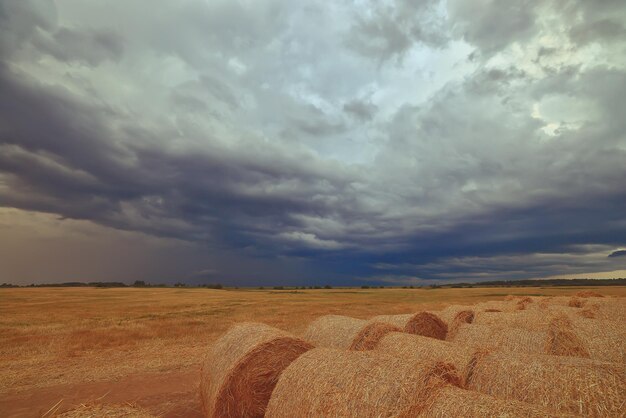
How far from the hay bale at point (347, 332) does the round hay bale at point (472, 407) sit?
4.33 metres

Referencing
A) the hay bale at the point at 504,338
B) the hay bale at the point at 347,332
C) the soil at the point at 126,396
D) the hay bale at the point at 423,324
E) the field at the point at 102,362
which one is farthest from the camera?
the hay bale at the point at 423,324

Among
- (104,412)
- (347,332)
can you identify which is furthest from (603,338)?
(104,412)

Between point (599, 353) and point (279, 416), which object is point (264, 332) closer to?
point (279, 416)

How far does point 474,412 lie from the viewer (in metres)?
3.87

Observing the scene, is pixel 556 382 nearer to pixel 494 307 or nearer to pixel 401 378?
A: pixel 401 378

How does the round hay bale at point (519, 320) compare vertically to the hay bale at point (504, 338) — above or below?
above

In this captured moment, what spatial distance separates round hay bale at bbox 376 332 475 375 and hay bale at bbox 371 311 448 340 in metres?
3.29

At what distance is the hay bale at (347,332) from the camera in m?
8.77

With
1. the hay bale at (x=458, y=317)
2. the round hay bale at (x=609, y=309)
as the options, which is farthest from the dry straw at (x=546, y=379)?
the round hay bale at (x=609, y=309)

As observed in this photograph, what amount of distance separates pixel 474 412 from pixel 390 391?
43.5 inches

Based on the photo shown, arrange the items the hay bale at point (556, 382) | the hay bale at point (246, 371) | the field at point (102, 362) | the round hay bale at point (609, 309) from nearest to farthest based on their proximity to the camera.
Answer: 1. the hay bale at point (556, 382)
2. the hay bale at point (246, 371)
3. the field at point (102, 362)
4. the round hay bale at point (609, 309)

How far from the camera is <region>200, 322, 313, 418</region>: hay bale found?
7.30 metres

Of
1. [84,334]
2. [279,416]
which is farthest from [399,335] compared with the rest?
[84,334]

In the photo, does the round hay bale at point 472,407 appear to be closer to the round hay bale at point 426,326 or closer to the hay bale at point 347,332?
the hay bale at point 347,332
